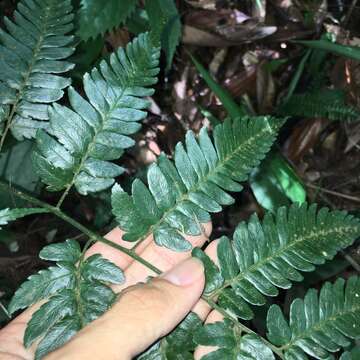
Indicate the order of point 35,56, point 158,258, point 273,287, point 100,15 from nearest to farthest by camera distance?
1. point 273,287
2. point 35,56
3. point 158,258
4. point 100,15

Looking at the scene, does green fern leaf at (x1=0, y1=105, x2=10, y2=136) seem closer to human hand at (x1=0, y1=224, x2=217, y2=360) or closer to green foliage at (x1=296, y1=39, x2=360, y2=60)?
human hand at (x1=0, y1=224, x2=217, y2=360)

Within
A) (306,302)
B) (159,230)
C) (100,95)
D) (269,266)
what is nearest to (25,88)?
(100,95)

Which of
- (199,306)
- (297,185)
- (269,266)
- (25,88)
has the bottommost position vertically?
(297,185)

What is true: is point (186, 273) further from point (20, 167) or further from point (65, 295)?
point (20, 167)

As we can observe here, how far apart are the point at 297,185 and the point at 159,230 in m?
0.92

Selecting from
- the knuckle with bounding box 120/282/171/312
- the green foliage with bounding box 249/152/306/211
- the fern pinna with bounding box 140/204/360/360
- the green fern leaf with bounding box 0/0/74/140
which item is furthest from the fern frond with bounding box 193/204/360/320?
the green foliage with bounding box 249/152/306/211

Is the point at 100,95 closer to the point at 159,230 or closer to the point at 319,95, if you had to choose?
the point at 159,230

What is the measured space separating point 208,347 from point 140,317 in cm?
21

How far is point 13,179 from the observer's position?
76.1 inches

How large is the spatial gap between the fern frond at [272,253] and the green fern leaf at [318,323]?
0.07 m

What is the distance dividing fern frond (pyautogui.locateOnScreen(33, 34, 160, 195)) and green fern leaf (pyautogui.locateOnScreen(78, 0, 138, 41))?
60 cm

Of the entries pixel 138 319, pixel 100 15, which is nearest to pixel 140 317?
pixel 138 319

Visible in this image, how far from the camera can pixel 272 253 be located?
129 cm

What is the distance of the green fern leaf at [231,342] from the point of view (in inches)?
48.7
